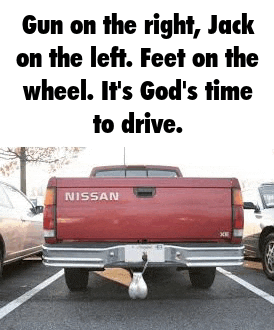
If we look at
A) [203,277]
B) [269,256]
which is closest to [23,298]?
[203,277]

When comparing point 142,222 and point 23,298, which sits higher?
point 142,222

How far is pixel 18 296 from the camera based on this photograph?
769 centimetres

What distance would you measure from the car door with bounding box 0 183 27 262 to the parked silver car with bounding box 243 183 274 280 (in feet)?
12.2

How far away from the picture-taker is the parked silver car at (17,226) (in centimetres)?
899

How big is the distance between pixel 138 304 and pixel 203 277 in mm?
1372

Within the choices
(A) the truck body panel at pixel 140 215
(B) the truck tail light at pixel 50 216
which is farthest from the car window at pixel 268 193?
(B) the truck tail light at pixel 50 216

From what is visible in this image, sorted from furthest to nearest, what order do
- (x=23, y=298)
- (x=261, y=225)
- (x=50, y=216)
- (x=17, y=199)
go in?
(x=17, y=199) → (x=261, y=225) → (x=23, y=298) → (x=50, y=216)

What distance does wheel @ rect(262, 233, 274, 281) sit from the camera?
9.18 m

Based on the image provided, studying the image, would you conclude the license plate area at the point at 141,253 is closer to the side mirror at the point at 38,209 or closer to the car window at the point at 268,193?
the car window at the point at 268,193

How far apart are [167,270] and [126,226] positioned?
4266mm

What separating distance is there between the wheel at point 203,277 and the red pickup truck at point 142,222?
138 cm

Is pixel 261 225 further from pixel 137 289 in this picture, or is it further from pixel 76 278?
pixel 137 289

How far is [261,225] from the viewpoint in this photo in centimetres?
1002

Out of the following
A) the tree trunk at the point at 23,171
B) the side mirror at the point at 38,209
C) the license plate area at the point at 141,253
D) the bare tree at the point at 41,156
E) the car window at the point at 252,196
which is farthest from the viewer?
the bare tree at the point at 41,156
